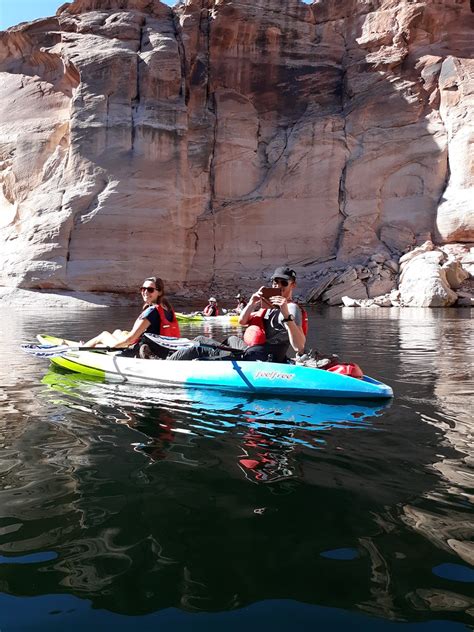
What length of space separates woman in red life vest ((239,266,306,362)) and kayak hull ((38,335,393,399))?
0.23m

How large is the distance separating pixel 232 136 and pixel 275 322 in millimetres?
28271

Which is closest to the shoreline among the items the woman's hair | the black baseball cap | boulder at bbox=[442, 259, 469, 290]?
boulder at bbox=[442, 259, 469, 290]

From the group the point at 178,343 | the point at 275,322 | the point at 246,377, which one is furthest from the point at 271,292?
the point at 178,343

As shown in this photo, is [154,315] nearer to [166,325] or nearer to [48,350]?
[166,325]

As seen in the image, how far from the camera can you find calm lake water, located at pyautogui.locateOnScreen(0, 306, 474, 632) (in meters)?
1.94

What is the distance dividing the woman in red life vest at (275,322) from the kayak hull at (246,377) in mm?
230

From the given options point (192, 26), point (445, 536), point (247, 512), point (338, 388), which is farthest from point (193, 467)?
point (192, 26)

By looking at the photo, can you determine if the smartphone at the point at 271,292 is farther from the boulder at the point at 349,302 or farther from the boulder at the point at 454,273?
the boulder at the point at 454,273

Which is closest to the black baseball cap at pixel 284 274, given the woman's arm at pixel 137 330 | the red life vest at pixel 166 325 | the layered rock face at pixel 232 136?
the red life vest at pixel 166 325

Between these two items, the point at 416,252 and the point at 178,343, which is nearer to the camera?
the point at 178,343

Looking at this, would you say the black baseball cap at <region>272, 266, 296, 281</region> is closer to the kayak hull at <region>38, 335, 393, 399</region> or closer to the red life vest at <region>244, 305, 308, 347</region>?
the red life vest at <region>244, 305, 308, 347</region>

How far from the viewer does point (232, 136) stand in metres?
31.8

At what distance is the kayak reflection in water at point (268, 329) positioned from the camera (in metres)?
5.17

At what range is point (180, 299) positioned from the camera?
3022 centimetres
